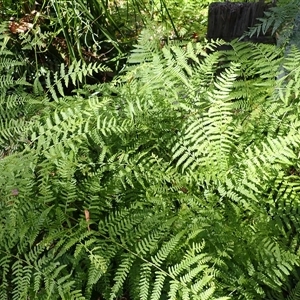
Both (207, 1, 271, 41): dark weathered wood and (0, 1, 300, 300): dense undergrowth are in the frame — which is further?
(207, 1, 271, 41): dark weathered wood

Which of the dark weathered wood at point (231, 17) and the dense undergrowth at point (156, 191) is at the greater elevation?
the dark weathered wood at point (231, 17)

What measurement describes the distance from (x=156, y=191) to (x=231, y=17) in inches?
56.0

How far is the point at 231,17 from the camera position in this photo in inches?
113

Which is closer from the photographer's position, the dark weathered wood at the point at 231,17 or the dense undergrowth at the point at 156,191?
the dense undergrowth at the point at 156,191

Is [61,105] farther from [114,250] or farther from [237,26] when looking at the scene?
[237,26]

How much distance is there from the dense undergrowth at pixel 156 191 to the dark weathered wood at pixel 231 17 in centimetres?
58

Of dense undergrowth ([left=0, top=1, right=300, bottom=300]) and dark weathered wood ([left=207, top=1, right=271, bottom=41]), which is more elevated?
dark weathered wood ([left=207, top=1, right=271, bottom=41])

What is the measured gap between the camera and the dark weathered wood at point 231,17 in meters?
2.85

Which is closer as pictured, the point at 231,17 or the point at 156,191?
the point at 156,191

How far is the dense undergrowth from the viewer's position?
173cm

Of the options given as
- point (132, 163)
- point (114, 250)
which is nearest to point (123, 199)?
point (132, 163)

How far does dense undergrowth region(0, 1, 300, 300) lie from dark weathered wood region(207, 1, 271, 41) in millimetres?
582

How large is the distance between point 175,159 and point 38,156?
24.6 inches

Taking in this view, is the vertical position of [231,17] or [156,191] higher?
[231,17]
